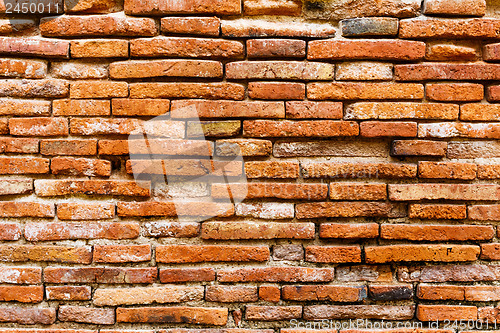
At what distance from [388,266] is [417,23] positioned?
1183mm

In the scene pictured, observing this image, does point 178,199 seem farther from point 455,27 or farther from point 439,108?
A: point 455,27

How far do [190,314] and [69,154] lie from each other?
3.17 feet

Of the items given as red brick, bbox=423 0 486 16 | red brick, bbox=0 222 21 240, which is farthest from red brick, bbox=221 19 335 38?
red brick, bbox=0 222 21 240

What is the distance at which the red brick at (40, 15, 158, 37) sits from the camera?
5.06 ft

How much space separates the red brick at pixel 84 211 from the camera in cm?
156

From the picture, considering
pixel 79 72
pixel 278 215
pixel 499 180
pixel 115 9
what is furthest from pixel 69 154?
pixel 499 180

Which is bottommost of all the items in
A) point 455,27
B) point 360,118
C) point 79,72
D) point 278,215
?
point 278,215

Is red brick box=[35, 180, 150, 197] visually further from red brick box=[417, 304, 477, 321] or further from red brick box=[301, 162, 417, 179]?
red brick box=[417, 304, 477, 321]

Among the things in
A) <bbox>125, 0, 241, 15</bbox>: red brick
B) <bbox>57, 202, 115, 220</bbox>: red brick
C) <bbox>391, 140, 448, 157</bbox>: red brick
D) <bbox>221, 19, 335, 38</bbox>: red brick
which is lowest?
<bbox>57, 202, 115, 220</bbox>: red brick

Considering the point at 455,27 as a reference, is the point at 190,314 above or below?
→ below

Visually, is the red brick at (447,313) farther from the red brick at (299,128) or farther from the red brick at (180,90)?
the red brick at (180,90)

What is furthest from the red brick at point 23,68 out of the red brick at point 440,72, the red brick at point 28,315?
the red brick at point 440,72

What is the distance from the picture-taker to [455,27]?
155cm

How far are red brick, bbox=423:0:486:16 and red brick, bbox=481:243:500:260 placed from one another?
112cm
